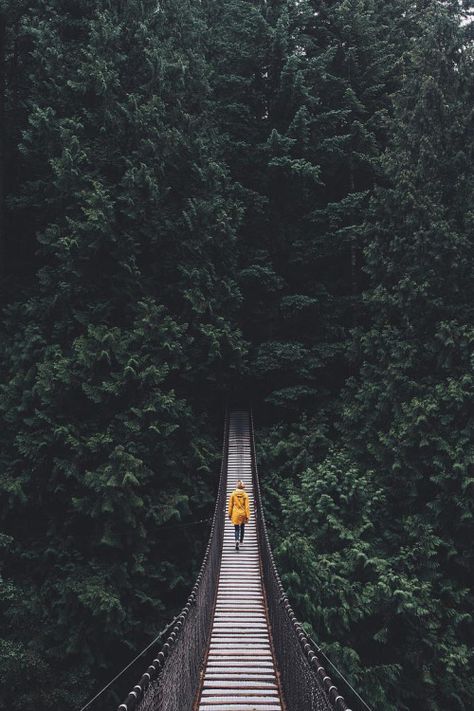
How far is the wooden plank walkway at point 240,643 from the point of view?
5.68 meters

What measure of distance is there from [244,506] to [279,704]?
15.0 feet

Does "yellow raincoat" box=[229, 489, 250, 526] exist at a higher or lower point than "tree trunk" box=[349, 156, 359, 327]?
lower

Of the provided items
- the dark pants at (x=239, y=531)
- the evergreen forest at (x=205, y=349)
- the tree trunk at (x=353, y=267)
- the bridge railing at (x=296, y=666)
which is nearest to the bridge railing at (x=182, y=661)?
the bridge railing at (x=296, y=666)

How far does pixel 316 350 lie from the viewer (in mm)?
17375

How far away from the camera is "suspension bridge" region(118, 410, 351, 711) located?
4.23 meters

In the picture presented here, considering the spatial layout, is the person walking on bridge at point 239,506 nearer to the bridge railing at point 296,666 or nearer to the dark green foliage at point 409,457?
the dark green foliage at point 409,457

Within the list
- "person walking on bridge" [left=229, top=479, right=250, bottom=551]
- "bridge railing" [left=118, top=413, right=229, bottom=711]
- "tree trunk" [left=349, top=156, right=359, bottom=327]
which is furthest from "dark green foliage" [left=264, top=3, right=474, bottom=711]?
"bridge railing" [left=118, top=413, right=229, bottom=711]

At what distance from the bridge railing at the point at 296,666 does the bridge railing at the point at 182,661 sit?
85cm

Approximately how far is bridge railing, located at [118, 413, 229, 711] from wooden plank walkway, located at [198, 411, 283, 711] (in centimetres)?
16

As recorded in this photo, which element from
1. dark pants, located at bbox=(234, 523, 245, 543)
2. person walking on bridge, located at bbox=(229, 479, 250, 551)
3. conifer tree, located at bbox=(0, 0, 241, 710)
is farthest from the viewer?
conifer tree, located at bbox=(0, 0, 241, 710)

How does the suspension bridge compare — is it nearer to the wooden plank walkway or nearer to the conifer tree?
the wooden plank walkway

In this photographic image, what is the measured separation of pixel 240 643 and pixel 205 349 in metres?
8.85

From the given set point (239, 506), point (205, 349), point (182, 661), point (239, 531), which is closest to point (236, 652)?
point (182, 661)

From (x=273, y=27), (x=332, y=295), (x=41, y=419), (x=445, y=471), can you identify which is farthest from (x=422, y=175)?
(x=41, y=419)
